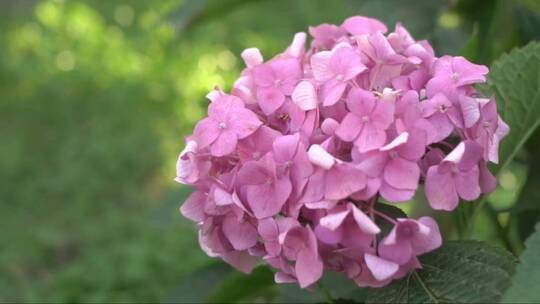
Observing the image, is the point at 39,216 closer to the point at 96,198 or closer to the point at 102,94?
the point at 96,198

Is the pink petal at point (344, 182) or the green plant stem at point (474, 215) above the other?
the pink petal at point (344, 182)

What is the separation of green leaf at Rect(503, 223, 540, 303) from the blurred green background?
0.46 m

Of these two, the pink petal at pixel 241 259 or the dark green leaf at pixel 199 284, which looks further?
the dark green leaf at pixel 199 284

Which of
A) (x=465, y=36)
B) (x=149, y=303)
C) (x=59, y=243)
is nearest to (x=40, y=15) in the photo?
(x=59, y=243)

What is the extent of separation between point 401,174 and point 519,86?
31 centimetres

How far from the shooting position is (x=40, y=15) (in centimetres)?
442

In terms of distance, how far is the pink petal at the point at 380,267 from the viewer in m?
0.82

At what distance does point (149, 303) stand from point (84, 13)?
263 cm

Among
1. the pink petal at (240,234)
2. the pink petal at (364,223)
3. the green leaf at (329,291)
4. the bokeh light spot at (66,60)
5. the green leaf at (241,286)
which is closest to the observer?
the pink petal at (364,223)

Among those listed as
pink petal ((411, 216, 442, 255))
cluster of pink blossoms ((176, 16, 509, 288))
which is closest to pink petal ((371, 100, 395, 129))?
cluster of pink blossoms ((176, 16, 509, 288))

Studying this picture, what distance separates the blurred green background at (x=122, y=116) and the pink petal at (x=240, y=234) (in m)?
0.45

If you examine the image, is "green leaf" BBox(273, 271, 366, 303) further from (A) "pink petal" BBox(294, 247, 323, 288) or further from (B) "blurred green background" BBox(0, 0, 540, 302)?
(A) "pink petal" BBox(294, 247, 323, 288)

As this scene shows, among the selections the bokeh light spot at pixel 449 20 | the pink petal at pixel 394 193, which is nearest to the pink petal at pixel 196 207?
the pink petal at pixel 394 193

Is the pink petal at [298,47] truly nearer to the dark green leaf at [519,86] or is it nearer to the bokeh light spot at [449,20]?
the dark green leaf at [519,86]
